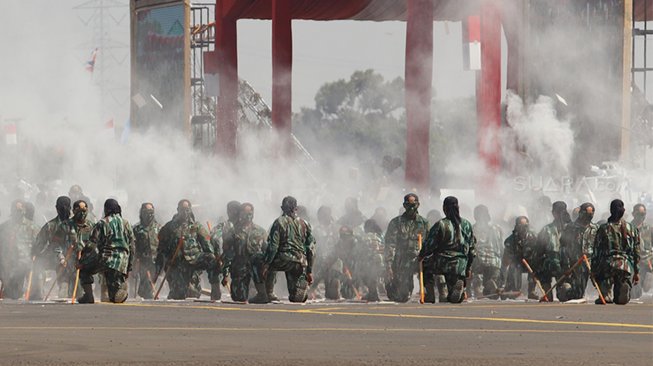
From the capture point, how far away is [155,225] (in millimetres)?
25875

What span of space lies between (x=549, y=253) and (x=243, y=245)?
430cm

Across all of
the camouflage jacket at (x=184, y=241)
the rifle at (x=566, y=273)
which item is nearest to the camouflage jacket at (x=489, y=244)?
the rifle at (x=566, y=273)

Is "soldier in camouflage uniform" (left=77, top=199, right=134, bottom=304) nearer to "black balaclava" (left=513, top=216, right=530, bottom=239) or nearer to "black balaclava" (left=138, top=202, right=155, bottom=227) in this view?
"black balaclava" (left=138, top=202, right=155, bottom=227)

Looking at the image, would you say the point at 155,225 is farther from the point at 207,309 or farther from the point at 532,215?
the point at 532,215

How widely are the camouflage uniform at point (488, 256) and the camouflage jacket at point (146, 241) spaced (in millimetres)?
4738

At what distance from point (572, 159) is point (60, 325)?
28954mm

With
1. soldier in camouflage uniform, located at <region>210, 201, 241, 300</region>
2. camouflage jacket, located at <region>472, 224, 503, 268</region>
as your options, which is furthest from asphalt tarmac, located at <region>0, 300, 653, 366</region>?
camouflage jacket, located at <region>472, 224, 503, 268</region>

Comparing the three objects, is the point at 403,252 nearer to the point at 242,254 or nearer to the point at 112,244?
the point at 242,254

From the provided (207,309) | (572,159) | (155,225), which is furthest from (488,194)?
(207,309)

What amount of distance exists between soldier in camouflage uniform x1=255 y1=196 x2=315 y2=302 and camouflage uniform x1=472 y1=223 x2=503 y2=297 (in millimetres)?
3906

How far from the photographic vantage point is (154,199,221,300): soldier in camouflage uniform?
24.9 meters

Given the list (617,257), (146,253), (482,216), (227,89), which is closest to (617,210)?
(617,257)

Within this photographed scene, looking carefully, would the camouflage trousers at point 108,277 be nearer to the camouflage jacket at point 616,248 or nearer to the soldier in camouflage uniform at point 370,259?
the soldier in camouflage uniform at point 370,259

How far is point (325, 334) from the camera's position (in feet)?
51.7
